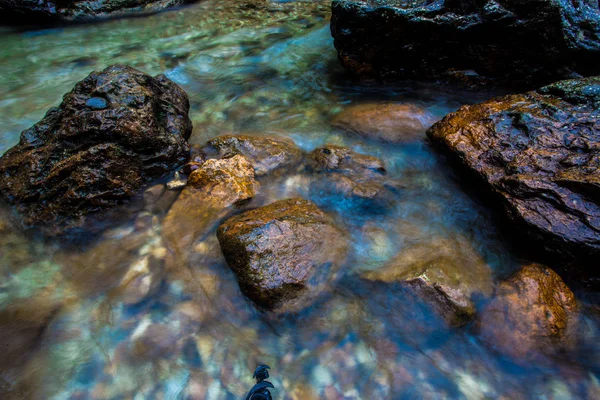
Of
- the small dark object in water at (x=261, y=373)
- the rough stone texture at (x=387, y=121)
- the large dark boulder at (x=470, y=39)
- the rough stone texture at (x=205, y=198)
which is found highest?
the large dark boulder at (x=470, y=39)

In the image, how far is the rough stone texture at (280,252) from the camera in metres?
2.86

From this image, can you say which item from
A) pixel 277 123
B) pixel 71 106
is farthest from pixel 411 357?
pixel 71 106

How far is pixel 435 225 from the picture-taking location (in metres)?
3.58

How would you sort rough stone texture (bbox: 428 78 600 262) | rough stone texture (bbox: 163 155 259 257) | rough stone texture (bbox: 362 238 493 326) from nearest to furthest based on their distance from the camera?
rough stone texture (bbox: 362 238 493 326) → rough stone texture (bbox: 428 78 600 262) → rough stone texture (bbox: 163 155 259 257)

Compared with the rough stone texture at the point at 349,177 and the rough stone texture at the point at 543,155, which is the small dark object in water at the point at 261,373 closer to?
the rough stone texture at the point at 349,177

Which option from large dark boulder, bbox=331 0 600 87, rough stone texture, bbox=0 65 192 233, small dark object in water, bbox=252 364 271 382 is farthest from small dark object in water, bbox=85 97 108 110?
large dark boulder, bbox=331 0 600 87

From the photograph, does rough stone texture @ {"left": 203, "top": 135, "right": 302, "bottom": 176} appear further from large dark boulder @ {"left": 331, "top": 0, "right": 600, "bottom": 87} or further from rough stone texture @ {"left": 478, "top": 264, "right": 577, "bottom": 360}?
rough stone texture @ {"left": 478, "top": 264, "right": 577, "bottom": 360}

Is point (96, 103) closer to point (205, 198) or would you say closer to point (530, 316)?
point (205, 198)

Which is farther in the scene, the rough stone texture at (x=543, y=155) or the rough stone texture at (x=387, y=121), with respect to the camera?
the rough stone texture at (x=387, y=121)

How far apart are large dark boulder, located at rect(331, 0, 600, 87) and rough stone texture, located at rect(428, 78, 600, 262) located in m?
Result: 0.89

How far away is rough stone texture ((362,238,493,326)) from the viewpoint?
2818 mm

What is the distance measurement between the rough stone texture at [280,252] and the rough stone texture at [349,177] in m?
0.56

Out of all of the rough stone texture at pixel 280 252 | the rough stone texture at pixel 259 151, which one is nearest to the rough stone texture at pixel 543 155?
the rough stone texture at pixel 280 252

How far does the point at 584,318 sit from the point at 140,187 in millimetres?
4061
